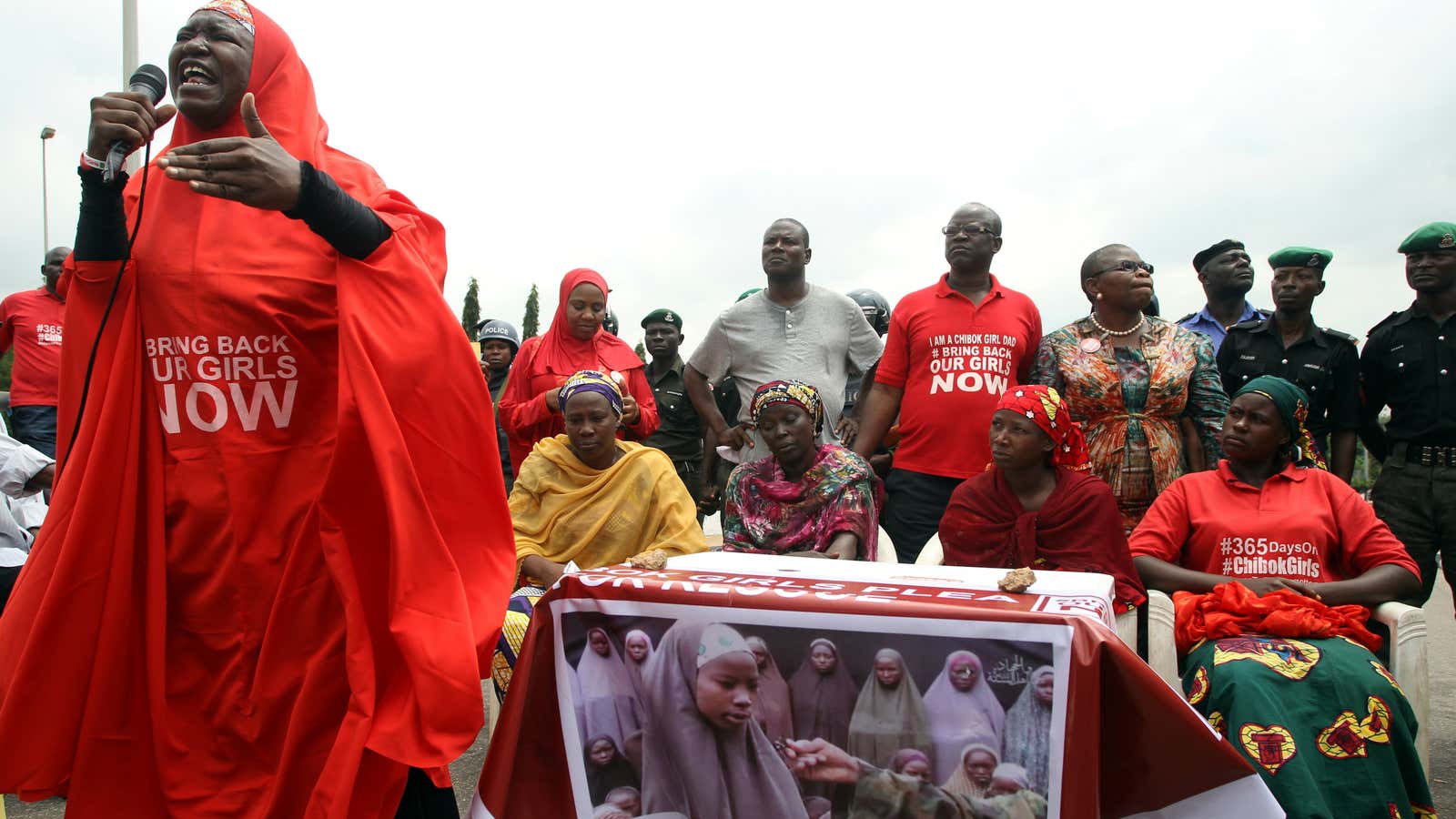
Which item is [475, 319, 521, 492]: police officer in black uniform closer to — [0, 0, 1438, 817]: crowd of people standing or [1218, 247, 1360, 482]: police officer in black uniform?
[0, 0, 1438, 817]: crowd of people standing

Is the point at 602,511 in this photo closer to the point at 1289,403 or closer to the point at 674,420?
the point at 674,420

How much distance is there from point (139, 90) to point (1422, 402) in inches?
192

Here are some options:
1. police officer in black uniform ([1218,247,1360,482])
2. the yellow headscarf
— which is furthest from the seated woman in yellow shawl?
police officer in black uniform ([1218,247,1360,482])

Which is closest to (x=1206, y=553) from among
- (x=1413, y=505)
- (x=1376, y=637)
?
(x=1376, y=637)

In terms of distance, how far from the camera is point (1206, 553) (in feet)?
12.0

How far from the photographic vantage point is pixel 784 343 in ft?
16.3

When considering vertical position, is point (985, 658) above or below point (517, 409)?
below

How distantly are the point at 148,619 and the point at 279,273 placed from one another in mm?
796

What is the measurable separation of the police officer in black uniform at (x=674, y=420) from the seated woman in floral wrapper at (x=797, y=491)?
1.74m

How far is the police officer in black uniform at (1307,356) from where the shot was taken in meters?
4.64

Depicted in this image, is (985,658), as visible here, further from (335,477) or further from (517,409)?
(517,409)

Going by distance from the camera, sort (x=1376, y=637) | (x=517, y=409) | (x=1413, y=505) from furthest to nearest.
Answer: (x=517, y=409), (x=1413, y=505), (x=1376, y=637)

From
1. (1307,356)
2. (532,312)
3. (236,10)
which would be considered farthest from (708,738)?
(532,312)

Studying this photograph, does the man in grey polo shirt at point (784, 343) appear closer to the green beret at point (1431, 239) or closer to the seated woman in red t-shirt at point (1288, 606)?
the seated woman in red t-shirt at point (1288, 606)
